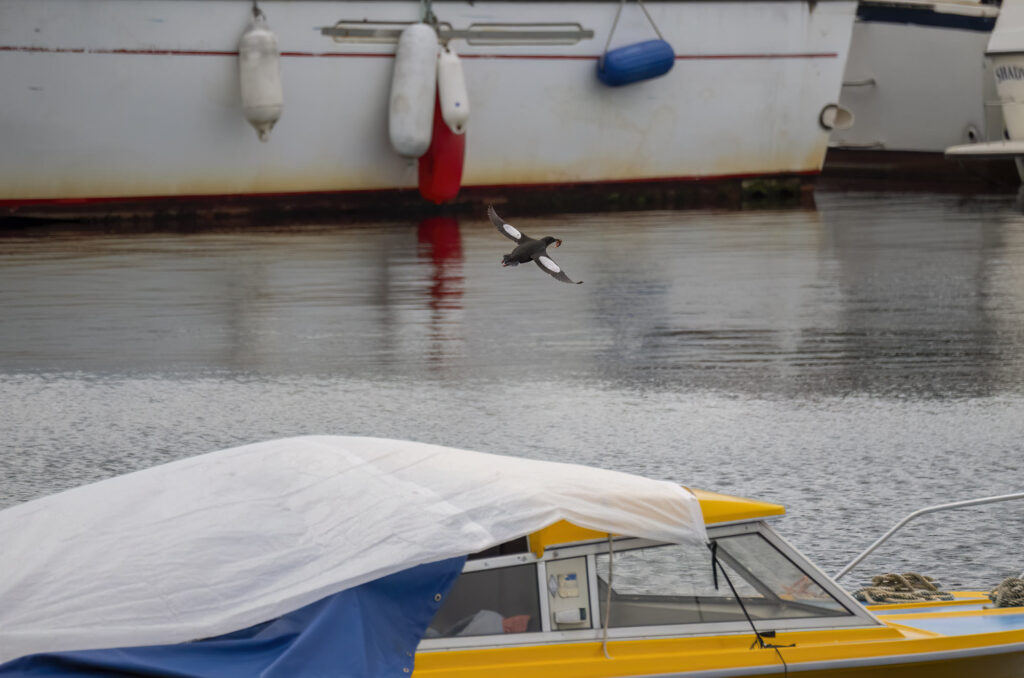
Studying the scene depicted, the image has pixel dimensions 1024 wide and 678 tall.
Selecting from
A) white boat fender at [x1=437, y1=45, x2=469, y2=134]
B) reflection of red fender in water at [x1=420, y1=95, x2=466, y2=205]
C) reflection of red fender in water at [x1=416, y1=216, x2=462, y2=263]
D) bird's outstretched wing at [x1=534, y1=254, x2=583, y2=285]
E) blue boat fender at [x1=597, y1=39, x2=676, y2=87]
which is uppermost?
blue boat fender at [x1=597, y1=39, x2=676, y2=87]

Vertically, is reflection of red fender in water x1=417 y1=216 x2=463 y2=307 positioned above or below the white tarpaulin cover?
above

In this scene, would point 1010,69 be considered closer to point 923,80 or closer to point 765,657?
point 923,80

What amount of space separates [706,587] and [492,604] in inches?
30.3

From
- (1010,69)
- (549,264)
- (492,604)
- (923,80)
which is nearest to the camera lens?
(492,604)

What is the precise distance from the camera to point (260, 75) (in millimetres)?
23219

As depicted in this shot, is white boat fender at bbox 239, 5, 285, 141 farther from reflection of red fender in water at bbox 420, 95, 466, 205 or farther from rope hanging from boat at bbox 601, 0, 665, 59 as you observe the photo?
rope hanging from boat at bbox 601, 0, 665, 59

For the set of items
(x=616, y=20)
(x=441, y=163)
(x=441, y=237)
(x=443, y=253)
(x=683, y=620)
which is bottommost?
(x=683, y=620)

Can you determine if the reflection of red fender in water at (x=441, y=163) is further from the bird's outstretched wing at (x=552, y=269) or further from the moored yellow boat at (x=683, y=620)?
the moored yellow boat at (x=683, y=620)

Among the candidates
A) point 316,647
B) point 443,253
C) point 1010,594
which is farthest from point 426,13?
point 316,647

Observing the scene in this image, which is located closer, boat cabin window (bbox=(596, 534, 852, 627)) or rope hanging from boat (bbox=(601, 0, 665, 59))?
boat cabin window (bbox=(596, 534, 852, 627))

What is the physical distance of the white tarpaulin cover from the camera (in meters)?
4.32

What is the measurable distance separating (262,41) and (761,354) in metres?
12.8

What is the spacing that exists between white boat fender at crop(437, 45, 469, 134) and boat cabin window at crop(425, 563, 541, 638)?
65.3ft

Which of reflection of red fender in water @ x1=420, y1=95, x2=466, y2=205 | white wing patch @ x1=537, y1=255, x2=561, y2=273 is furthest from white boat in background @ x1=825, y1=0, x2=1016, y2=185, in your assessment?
white wing patch @ x1=537, y1=255, x2=561, y2=273
